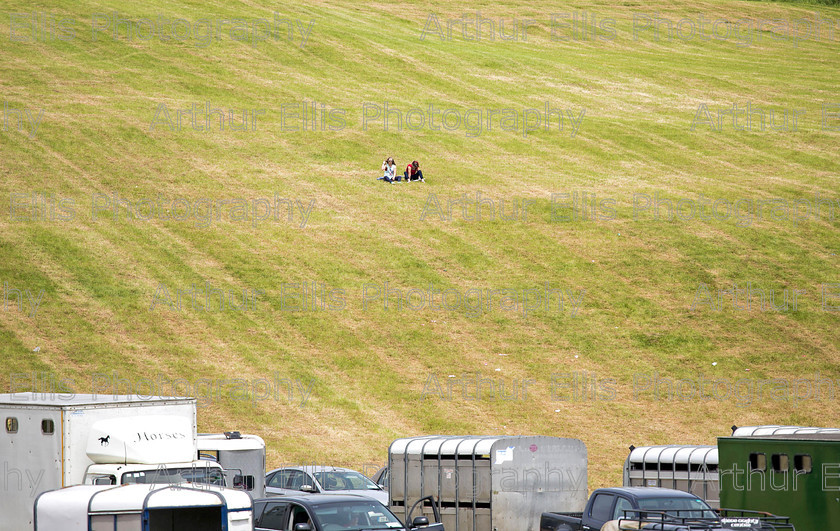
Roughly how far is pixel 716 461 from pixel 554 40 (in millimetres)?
68998

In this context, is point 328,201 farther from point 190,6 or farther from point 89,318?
point 190,6

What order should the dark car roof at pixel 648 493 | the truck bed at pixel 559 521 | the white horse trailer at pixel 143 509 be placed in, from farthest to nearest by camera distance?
the truck bed at pixel 559 521, the dark car roof at pixel 648 493, the white horse trailer at pixel 143 509

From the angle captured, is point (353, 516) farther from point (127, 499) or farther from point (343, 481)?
point (343, 481)

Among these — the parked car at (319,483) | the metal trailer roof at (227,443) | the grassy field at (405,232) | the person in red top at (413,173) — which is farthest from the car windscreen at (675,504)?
the person in red top at (413,173)

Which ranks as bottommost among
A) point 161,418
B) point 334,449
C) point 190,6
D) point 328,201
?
point 334,449

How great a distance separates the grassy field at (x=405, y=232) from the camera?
38781mm

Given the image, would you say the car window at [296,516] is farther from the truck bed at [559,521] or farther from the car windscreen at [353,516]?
the truck bed at [559,521]

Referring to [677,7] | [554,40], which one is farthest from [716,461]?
[677,7]

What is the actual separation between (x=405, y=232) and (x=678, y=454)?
28.7m

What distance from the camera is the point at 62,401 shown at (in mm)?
19062

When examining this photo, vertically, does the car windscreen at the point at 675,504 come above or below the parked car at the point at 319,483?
above

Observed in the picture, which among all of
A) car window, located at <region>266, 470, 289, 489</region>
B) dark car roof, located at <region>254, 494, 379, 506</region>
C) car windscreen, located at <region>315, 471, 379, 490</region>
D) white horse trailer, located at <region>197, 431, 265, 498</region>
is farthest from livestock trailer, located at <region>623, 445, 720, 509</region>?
dark car roof, located at <region>254, 494, 379, 506</region>

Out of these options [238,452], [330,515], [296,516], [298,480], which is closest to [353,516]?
[330,515]

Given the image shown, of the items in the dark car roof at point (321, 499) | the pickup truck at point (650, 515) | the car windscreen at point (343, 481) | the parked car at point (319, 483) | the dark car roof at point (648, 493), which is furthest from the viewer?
the car windscreen at point (343, 481)
